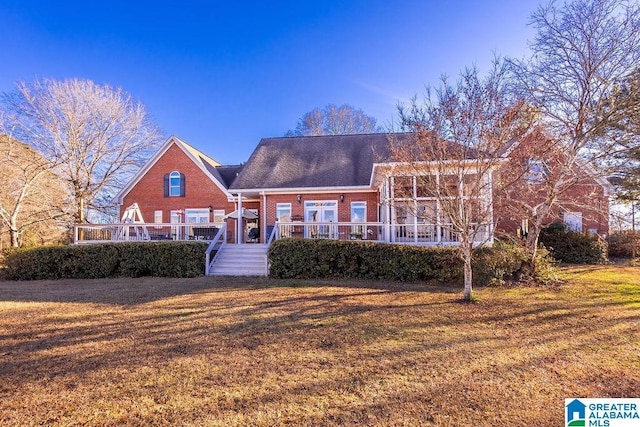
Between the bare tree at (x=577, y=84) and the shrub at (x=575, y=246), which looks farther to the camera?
the shrub at (x=575, y=246)

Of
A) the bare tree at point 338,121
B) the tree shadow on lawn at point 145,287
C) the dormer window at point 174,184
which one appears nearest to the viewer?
the tree shadow on lawn at point 145,287

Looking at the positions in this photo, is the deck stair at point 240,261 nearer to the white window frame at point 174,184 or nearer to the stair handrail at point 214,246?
the stair handrail at point 214,246

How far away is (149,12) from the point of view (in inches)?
536

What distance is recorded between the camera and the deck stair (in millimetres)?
11844

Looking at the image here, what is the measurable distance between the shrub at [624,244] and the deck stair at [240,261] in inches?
757

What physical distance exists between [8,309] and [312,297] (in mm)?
6909

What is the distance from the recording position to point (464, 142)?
23.9 feet

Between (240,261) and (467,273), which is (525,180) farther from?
(240,261)

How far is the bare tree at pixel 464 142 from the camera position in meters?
7.16

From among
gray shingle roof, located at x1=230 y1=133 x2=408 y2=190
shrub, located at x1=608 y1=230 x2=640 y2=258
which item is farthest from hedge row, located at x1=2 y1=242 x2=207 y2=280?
shrub, located at x1=608 y1=230 x2=640 y2=258

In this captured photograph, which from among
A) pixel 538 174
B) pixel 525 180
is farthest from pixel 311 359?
pixel 538 174

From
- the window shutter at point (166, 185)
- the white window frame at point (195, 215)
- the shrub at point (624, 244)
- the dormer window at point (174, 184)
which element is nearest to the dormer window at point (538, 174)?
the shrub at point (624, 244)

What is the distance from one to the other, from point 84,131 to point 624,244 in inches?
1282

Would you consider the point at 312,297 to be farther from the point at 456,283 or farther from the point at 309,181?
the point at 309,181
